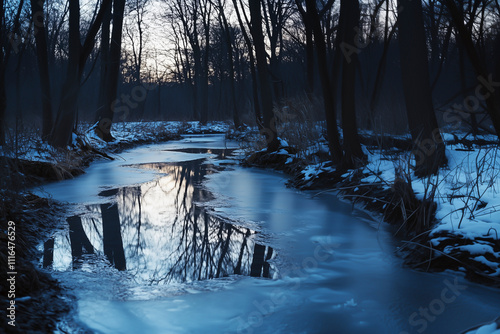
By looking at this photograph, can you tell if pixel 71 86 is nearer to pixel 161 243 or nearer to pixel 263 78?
pixel 263 78

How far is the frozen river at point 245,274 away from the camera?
2.17 meters

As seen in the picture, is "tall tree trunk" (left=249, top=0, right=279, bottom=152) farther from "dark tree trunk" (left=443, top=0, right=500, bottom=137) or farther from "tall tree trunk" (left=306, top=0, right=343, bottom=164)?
"dark tree trunk" (left=443, top=0, right=500, bottom=137)

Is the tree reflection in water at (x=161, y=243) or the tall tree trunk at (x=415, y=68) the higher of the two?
the tall tree trunk at (x=415, y=68)

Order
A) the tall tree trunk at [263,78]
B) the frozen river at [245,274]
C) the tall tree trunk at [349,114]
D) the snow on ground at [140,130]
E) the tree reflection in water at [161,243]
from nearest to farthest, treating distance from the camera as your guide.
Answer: the frozen river at [245,274] < the tree reflection in water at [161,243] < the tall tree trunk at [349,114] < the tall tree trunk at [263,78] < the snow on ground at [140,130]

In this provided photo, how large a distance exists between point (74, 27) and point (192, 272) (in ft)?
22.0

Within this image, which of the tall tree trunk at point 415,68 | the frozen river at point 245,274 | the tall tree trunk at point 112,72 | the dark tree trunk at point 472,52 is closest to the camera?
the frozen river at point 245,274

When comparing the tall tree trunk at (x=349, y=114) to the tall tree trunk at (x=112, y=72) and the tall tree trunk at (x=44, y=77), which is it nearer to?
the tall tree trunk at (x=44, y=77)

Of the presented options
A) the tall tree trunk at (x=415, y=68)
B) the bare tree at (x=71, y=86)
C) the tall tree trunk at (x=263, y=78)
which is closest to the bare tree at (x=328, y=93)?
the tall tree trunk at (x=415, y=68)

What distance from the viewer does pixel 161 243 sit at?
133 inches

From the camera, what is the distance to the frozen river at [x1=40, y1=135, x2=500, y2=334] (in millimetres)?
2168

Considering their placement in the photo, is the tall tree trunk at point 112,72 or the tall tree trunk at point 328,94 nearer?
the tall tree trunk at point 328,94

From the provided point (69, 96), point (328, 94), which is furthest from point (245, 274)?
point (69, 96)

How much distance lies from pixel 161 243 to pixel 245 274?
35.4 inches

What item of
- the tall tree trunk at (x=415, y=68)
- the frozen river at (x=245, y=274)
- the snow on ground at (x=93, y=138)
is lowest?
the frozen river at (x=245, y=274)
